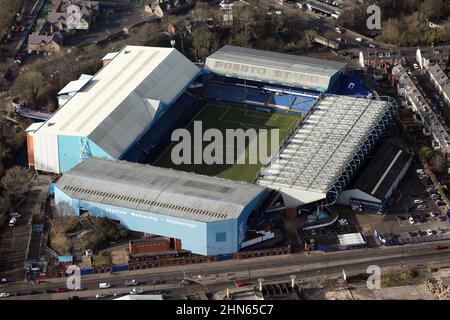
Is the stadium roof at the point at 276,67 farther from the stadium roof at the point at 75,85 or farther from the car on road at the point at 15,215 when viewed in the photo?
the car on road at the point at 15,215

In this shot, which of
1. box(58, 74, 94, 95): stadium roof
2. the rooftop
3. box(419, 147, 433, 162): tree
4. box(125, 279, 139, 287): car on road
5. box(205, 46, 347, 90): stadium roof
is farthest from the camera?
the rooftop

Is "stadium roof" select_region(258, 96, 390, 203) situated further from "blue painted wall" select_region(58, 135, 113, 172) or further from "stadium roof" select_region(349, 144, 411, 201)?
"blue painted wall" select_region(58, 135, 113, 172)

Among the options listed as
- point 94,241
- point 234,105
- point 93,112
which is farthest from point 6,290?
point 234,105

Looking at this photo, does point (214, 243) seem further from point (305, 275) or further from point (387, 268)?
point (387, 268)

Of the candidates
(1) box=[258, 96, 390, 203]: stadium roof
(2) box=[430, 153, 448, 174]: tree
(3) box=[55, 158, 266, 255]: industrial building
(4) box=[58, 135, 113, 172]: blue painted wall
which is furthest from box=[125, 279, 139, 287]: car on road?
(2) box=[430, 153, 448, 174]: tree

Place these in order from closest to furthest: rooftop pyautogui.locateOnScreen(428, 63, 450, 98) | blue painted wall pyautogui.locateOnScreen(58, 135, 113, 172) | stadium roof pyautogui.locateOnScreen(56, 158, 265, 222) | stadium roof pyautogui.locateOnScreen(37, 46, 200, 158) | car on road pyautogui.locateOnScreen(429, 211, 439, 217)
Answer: stadium roof pyautogui.locateOnScreen(56, 158, 265, 222) → car on road pyautogui.locateOnScreen(429, 211, 439, 217) → blue painted wall pyautogui.locateOnScreen(58, 135, 113, 172) → stadium roof pyautogui.locateOnScreen(37, 46, 200, 158) → rooftop pyautogui.locateOnScreen(428, 63, 450, 98)

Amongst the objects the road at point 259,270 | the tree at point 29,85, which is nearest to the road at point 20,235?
the road at point 259,270
